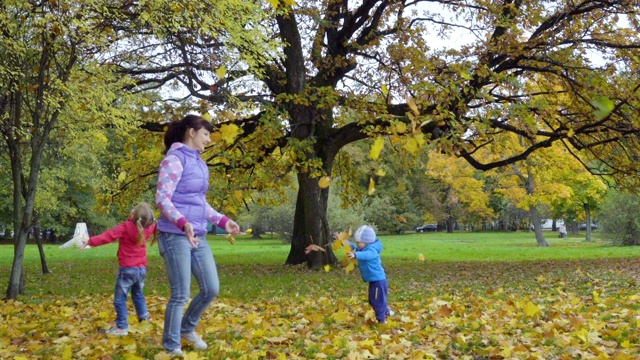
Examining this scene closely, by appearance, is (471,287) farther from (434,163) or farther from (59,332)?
(434,163)

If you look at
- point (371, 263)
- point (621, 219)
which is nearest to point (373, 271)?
point (371, 263)

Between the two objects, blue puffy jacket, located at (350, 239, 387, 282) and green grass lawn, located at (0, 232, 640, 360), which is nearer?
green grass lawn, located at (0, 232, 640, 360)

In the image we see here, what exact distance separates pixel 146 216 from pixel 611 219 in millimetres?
27923

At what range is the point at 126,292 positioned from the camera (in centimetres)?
616

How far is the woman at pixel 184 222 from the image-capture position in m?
Result: 4.29

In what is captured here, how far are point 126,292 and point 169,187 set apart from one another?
7.61 feet

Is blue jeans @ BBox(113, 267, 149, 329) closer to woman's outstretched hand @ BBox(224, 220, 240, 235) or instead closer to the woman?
the woman

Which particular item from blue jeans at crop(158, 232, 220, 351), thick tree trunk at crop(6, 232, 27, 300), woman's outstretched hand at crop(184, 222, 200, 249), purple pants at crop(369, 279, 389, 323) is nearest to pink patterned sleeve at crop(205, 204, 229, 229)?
blue jeans at crop(158, 232, 220, 351)

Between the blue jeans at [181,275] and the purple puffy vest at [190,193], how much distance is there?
0.09 meters

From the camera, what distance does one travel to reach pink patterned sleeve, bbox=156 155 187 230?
4.18m

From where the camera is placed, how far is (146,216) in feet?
20.4

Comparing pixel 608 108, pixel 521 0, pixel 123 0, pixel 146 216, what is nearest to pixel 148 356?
pixel 146 216

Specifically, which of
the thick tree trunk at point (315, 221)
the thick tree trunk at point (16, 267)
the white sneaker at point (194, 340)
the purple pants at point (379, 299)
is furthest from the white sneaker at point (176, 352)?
the thick tree trunk at point (315, 221)

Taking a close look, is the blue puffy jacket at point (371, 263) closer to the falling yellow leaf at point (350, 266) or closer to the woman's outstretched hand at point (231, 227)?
the falling yellow leaf at point (350, 266)
